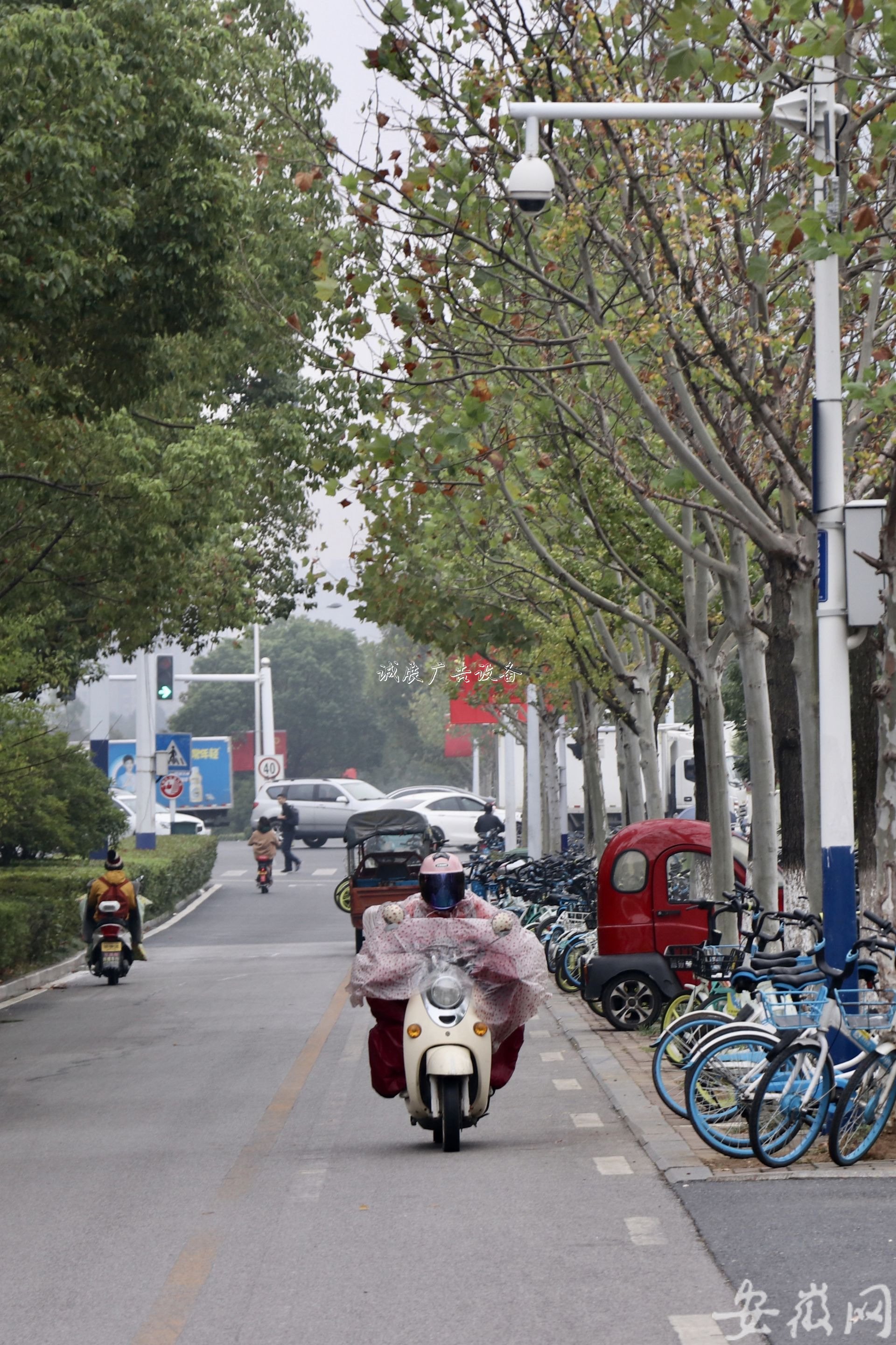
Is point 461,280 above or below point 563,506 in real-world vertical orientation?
above

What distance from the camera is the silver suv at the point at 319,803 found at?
186 ft

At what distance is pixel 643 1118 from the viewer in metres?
10.5

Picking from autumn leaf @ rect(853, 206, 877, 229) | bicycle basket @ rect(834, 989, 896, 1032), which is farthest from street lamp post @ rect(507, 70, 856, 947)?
bicycle basket @ rect(834, 989, 896, 1032)

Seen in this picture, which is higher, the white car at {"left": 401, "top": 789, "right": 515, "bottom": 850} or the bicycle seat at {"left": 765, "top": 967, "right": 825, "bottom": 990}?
the bicycle seat at {"left": 765, "top": 967, "right": 825, "bottom": 990}

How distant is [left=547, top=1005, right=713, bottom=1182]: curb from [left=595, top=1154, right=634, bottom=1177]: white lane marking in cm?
15

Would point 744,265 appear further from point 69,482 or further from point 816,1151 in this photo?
point 69,482

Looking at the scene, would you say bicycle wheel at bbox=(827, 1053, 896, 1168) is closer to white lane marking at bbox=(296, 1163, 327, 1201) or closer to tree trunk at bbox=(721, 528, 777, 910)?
white lane marking at bbox=(296, 1163, 327, 1201)

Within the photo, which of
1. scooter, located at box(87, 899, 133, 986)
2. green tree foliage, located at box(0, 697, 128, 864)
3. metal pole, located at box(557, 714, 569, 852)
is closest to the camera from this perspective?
scooter, located at box(87, 899, 133, 986)

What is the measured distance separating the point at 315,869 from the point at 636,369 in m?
35.4

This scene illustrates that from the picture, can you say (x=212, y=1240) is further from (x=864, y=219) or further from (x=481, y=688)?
(x=481, y=688)

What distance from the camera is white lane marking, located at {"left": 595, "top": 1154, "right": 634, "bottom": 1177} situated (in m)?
8.91

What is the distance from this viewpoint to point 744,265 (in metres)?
12.2

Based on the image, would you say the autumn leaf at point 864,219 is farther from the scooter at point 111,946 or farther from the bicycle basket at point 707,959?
the scooter at point 111,946

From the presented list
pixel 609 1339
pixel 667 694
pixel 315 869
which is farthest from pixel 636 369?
pixel 315 869
